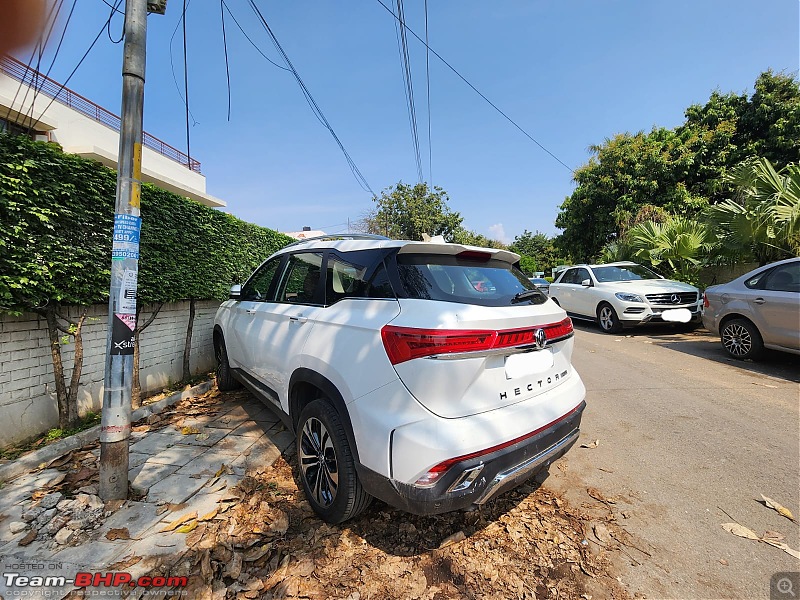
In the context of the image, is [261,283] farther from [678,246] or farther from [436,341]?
[678,246]

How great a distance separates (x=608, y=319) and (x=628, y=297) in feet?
2.55

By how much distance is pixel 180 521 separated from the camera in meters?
2.40

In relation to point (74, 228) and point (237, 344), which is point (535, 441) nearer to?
point (237, 344)

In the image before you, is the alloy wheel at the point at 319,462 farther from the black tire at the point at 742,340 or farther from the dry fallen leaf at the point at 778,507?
the black tire at the point at 742,340

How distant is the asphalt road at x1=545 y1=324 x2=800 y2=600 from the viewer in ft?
6.63

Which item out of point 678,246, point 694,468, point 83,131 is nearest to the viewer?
point 694,468

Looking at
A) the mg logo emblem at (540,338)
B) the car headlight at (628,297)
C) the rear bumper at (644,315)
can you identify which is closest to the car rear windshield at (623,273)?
the car headlight at (628,297)

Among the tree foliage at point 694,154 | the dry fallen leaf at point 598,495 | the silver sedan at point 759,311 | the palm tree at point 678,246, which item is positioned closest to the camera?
the dry fallen leaf at point 598,495

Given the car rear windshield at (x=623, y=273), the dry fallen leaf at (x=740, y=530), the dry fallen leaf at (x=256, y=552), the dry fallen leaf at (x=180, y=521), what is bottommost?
the dry fallen leaf at (x=256, y=552)

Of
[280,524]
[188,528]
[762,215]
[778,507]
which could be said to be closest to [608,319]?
[762,215]

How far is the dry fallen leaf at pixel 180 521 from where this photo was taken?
92.0 inches

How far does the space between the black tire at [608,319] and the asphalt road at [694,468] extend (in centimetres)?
303

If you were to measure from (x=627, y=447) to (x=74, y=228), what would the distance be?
5.34m

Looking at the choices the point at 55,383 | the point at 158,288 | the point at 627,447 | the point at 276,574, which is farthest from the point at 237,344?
the point at 627,447
